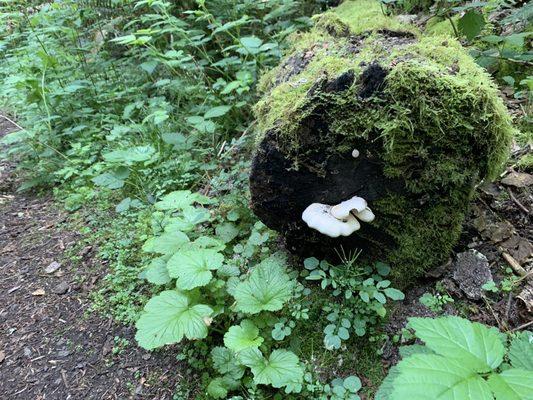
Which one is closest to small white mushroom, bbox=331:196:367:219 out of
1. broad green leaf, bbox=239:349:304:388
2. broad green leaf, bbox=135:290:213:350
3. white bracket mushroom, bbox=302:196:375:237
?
white bracket mushroom, bbox=302:196:375:237

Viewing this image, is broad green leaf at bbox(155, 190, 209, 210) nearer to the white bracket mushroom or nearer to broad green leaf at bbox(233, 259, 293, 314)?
broad green leaf at bbox(233, 259, 293, 314)

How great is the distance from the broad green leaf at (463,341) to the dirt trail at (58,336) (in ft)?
5.41

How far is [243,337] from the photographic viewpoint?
89.4 inches

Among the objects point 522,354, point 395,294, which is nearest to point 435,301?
point 395,294

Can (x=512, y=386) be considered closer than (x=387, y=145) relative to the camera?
Yes

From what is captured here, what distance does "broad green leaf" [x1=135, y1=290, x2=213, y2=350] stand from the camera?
230 cm

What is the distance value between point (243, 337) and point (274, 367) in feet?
0.79

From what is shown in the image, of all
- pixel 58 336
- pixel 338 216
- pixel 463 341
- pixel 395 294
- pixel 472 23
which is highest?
pixel 472 23

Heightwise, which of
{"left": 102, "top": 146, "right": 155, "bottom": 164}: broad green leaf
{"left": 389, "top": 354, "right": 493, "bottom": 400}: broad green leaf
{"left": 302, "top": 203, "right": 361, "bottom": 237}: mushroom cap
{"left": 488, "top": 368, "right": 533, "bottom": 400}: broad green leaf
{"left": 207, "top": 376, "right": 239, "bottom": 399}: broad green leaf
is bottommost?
{"left": 207, "top": 376, "right": 239, "bottom": 399}: broad green leaf

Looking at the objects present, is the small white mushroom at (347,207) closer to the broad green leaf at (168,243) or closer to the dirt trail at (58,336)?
the broad green leaf at (168,243)

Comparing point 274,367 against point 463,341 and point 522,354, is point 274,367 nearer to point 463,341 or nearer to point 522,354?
point 463,341

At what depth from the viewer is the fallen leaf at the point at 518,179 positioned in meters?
2.85

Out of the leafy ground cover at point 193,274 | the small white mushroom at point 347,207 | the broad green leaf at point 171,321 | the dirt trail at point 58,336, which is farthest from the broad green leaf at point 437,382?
the dirt trail at point 58,336

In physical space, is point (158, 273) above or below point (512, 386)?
below
